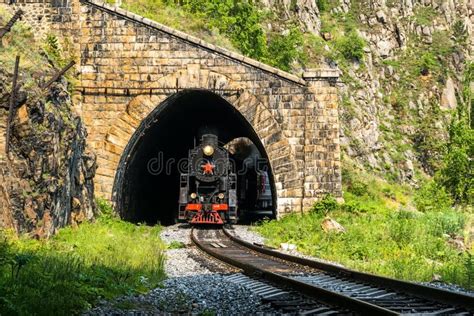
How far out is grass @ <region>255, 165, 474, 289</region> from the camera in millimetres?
10805

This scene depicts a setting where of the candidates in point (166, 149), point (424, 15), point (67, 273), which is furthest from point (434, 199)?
point (424, 15)

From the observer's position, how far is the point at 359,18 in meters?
62.5

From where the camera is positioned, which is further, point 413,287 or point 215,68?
point 215,68

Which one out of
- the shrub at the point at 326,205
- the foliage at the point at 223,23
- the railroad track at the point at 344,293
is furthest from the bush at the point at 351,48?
the railroad track at the point at 344,293

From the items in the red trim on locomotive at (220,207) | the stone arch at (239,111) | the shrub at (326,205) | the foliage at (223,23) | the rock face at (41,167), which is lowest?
the red trim on locomotive at (220,207)

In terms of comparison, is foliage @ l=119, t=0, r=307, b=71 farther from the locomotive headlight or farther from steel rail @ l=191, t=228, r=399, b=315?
steel rail @ l=191, t=228, r=399, b=315

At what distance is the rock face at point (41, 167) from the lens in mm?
11875

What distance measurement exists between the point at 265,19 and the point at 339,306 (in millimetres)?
44733

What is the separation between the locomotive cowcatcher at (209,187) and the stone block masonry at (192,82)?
8.16 ft

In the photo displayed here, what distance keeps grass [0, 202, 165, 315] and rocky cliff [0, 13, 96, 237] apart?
0.74 metres

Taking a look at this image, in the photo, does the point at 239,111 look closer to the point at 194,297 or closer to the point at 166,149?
the point at 166,149

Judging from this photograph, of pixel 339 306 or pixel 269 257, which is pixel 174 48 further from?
pixel 339 306

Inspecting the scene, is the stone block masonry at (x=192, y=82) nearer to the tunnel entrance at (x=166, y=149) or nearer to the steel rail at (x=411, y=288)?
the tunnel entrance at (x=166, y=149)

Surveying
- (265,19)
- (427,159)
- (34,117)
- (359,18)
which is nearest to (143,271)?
(34,117)
